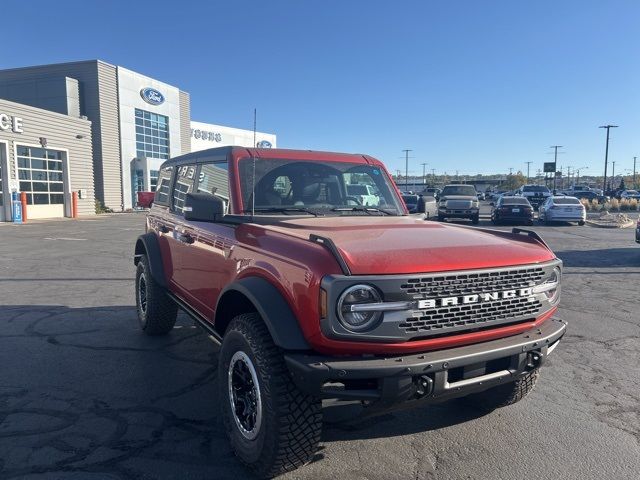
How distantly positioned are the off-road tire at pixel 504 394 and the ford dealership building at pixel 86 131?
26.6 metres

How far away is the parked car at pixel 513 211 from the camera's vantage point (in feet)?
79.7

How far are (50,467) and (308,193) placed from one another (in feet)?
8.65

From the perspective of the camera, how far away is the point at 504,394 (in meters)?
3.72

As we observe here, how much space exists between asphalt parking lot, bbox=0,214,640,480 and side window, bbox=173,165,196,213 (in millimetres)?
1505

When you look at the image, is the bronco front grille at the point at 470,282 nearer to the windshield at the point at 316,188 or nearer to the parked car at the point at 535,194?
the windshield at the point at 316,188

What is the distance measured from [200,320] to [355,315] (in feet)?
6.45

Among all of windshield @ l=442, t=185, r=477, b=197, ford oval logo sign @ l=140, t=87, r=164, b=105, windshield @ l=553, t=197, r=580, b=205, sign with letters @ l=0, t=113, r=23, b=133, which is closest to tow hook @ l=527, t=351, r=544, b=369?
windshield @ l=553, t=197, r=580, b=205

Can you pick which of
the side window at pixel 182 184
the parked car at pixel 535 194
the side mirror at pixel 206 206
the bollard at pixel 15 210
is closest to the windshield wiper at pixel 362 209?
the side mirror at pixel 206 206

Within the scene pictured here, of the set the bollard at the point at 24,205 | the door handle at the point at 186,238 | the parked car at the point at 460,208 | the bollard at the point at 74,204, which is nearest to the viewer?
the door handle at the point at 186,238

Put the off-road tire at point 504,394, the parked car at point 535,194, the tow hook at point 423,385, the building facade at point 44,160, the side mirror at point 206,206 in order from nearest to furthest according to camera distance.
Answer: the tow hook at point 423,385
the side mirror at point 206,206
the off-road tire at point 504,394
the building facade at point 44,160
the parked car at point 535,194

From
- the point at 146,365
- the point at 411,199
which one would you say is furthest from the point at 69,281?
the point at 411,199

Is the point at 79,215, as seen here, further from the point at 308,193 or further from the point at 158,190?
the point at 308,193

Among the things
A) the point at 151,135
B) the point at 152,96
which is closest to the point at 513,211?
the point at 151,135

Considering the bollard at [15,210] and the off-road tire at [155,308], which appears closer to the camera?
the off-road tire at [155,308]
